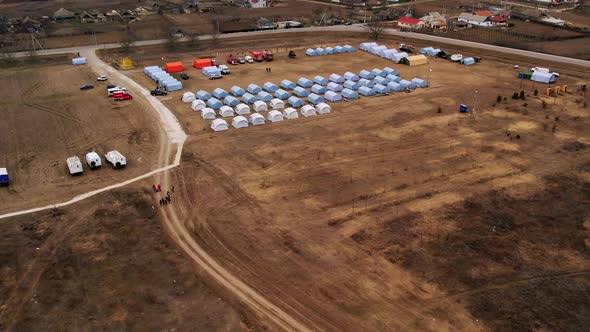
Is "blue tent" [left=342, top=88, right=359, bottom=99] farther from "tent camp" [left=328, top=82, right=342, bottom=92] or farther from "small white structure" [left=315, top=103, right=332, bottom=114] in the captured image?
"small white structure" [left=315, top=103, right=332, bottom=114]

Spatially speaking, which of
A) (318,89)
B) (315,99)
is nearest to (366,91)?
(318,89)

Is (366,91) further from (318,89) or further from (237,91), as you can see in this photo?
(237,91)

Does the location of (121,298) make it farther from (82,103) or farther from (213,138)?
(82,103)

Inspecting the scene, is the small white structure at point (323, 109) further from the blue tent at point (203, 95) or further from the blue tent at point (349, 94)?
the blue tent at point (203, 95)

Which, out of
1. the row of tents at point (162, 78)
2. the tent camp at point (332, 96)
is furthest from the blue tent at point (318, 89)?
the row of tents at point (162, 78)

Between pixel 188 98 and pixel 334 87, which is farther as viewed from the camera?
pixel 334 87
